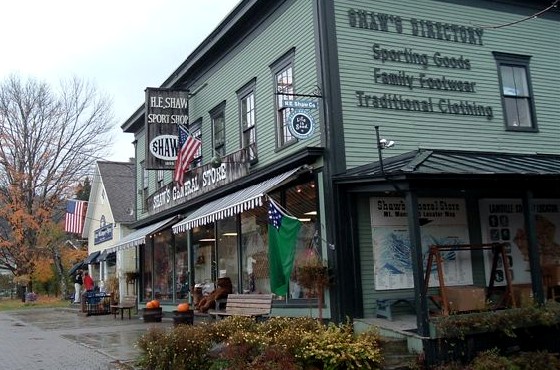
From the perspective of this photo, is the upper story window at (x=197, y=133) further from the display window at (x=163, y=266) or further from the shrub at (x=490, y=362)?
the shrub at (x=490, y=362)

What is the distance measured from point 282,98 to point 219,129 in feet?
13.0

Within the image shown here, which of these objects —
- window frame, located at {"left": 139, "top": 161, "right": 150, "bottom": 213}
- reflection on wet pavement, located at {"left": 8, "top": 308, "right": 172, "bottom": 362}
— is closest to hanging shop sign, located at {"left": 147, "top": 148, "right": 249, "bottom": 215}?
window frame, located at {"left": 139, "top": 161, "right": 150, "bottom": 213}

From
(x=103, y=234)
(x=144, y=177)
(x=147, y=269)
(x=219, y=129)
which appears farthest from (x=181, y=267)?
(x=103, y=234)

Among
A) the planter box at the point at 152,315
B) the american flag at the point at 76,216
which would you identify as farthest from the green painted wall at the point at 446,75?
the american flag at the point at 76,216

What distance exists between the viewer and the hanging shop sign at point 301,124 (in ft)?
38.5

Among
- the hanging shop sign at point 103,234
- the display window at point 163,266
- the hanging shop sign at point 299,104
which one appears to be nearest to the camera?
the hanging shop sign at point 299,104

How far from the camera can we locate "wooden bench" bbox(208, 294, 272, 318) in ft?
40.8

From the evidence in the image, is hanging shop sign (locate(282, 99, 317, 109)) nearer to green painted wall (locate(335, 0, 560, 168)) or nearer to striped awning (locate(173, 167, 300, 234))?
green painted wall (locate(335, 0, 560, 168))

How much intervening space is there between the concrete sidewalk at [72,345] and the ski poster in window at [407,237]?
509 centimetres

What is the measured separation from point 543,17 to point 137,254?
57.6 feet

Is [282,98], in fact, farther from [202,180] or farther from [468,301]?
[468,301]

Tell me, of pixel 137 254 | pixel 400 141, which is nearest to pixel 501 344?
pixel 400 141

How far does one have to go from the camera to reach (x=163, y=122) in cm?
1806

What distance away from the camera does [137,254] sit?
81.9 ft
